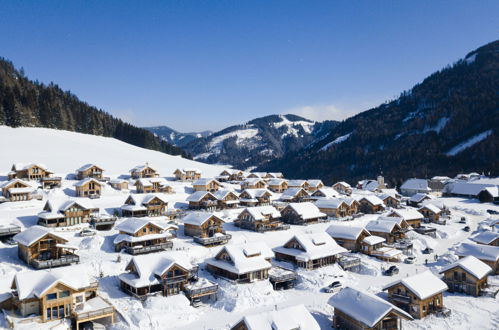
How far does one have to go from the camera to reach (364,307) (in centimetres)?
3316

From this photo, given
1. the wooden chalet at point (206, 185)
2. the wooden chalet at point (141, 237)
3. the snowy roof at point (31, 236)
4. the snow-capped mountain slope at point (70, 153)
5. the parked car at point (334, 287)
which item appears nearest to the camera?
the snowy roof at point (31, 236)

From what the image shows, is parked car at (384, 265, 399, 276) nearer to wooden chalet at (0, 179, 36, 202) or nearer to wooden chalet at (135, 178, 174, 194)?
wooden chalet at (135, 178, 174, 194)

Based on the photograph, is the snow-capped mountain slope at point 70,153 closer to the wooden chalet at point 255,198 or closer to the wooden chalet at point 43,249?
the wooden chalet at point 255,198

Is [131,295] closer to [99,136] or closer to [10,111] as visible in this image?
[10,111]

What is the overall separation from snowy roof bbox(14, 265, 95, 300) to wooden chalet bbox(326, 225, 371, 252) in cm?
3792

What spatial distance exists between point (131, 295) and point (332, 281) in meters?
23.3

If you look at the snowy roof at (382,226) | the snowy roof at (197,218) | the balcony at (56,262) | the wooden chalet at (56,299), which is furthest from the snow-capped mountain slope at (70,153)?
the snowy roof at (382,226)

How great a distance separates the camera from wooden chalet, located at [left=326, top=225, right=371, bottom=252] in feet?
188

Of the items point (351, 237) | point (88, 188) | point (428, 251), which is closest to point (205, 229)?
point (351, 237)

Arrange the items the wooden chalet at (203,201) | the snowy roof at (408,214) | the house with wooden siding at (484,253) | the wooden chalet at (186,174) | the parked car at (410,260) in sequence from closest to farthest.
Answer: the house with wooden siding at (484,253) → the parked car at (410,260) → the snowy roof at (408,214) → the wooden chalet at (203,201) → the wooden chalet at (186,174)

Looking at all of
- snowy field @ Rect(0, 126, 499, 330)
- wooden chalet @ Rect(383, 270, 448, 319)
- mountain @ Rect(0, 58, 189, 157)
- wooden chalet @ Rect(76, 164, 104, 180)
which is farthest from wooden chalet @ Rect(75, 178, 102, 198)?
mountain @ Rect(0, 58, 189, 157)

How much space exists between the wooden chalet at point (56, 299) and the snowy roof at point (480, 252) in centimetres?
4634

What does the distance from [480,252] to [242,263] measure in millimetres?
33279

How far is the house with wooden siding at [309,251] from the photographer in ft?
158
